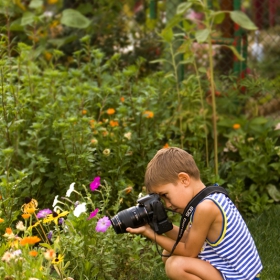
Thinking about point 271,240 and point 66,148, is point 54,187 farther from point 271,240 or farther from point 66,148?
point 271,240

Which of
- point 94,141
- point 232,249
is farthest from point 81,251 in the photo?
point 94,141

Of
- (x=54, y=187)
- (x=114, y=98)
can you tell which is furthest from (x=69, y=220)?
(x=114, y=98)

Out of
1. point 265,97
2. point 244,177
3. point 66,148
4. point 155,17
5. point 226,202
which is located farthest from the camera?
point 155,17

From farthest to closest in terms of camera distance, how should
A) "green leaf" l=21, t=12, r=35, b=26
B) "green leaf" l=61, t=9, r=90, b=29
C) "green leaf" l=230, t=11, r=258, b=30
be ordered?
"green leaf" l=61, t=9, r=90, b=29 → "green leaf" l=21, t=12, r=35, b=26 → "green leaf" l=230, t=11, r=258, b=30

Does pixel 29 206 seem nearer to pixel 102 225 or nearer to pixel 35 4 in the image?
pixel 102 225

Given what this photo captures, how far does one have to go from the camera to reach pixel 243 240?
10.1 feet

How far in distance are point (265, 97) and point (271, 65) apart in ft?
1.84

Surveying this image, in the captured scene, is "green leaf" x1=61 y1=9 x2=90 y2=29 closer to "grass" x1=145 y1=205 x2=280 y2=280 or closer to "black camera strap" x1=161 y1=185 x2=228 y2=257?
"grass" x1=145 y1=205 x2=280 y2=280

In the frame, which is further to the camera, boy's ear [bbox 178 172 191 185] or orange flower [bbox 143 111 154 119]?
orange flower [bbox 143 111 154 119]

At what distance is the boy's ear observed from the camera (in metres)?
3.02

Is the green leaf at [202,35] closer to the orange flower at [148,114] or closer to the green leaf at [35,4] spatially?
the orange flower at [148,114]

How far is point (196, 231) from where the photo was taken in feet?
9.89

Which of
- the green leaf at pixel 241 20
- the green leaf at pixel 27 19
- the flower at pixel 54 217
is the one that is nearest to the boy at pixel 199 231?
the flower at pixel 54 217

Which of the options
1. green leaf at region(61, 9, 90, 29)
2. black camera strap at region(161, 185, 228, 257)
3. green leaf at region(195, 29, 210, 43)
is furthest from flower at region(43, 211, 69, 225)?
green leaf at region(61, 9, 90, 29)
